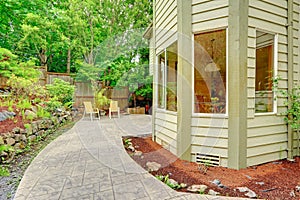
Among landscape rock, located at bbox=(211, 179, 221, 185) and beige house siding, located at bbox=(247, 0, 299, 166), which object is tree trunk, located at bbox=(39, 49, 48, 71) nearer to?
beige house siding, located at bbox=(247, 0, 299, 166)

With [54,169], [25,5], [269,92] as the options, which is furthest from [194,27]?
[25,5]

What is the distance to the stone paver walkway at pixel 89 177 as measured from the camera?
6.75ft

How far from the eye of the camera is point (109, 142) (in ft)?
14.2

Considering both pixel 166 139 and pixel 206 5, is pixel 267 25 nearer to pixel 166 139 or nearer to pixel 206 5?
pixel 206 5

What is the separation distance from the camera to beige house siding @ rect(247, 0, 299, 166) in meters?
3.03

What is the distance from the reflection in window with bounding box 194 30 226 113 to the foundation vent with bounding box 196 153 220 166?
0.78 meters

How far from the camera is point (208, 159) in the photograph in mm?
3143

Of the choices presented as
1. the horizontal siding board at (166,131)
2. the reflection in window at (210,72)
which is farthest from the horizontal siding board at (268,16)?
the horizontal siding board at (166,131)

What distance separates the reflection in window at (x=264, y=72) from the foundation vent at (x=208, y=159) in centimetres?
109

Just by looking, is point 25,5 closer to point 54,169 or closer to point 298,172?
point 54,169

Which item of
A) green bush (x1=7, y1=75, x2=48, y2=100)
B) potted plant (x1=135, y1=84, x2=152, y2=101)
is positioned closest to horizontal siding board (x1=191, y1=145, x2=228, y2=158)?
green bush (x1=7, y1=75, x2=48, y2=100)

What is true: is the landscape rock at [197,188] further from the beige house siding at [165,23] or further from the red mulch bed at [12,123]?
the red mulch bed at [12,123]

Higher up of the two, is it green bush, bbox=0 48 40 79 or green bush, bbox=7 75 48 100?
green bush, bbox=0 48 40 79

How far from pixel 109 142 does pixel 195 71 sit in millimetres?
2579
